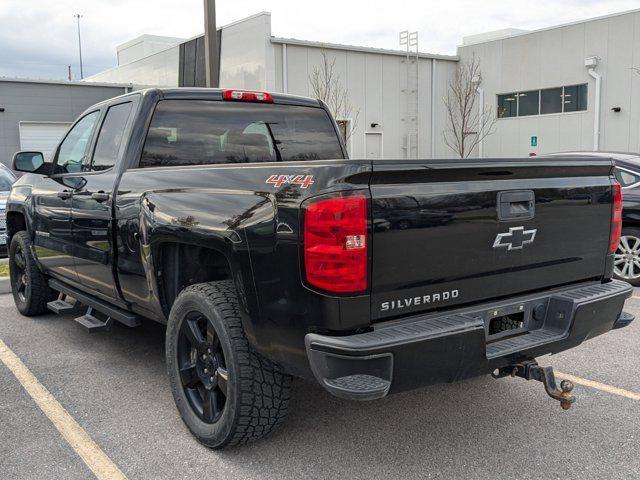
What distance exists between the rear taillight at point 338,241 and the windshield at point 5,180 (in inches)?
373

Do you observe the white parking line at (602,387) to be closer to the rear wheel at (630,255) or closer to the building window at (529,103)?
the rear wheel at (630,255)

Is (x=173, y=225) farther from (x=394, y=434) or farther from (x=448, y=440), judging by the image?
(x=448, y=440)

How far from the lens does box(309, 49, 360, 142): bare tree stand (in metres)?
23.5

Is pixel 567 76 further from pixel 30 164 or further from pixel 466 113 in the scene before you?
pixel 30 164

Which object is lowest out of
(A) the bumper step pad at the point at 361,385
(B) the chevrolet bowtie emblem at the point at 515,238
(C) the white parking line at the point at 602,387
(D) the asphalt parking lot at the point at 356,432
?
(D) the asphalt parking lot at the point at 356,432

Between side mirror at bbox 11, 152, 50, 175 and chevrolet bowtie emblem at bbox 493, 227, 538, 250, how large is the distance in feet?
13.2

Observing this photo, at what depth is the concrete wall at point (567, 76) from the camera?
22.4 meters

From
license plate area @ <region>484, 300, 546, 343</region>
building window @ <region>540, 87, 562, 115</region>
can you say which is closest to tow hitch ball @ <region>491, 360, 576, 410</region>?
license plate area @ <region>484, 300, 546, 343</region>

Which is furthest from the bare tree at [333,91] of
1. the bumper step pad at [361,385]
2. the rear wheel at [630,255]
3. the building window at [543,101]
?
the bumper step pad at [361,385]

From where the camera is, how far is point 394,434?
11.4ft

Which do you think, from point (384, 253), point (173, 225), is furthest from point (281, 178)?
point (173, 225)

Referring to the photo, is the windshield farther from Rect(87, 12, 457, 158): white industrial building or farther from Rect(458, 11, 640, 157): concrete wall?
Rect(458, 11, 640, 157): concrete wall

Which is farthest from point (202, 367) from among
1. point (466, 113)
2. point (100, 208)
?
point (466, 113)

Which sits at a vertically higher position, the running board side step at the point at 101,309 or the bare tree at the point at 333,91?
the bare tree at the point at 333,91
